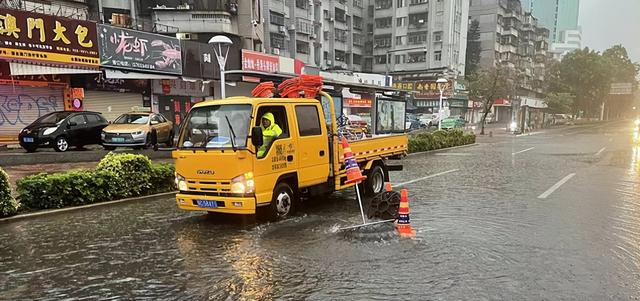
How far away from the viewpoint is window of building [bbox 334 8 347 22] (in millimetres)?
57688

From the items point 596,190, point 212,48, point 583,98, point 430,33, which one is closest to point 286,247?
point 596,190

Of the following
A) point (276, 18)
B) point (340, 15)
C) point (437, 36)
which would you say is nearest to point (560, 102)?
point (437, 36)

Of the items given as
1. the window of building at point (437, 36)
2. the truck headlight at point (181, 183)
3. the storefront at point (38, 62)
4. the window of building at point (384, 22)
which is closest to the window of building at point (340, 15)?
the window of building at point (384, 22)

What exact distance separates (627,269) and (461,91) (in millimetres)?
59261

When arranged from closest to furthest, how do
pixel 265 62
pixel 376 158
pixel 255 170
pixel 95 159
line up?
1. pixel 255 170
2. pixel 376 158
3. pixel 95 159
4. pixel 265 62

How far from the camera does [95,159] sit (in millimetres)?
14828

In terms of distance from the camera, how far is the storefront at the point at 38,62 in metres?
15.3

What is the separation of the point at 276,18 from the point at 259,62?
63.6 feet

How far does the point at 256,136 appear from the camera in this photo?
22.1 ft

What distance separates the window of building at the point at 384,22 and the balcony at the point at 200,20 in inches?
1575

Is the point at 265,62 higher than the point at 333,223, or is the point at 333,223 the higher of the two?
the point at 265,62

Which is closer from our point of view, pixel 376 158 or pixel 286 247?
pixel 286 247

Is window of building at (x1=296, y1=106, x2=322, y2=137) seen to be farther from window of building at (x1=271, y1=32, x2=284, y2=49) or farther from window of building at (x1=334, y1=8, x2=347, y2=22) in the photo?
window of building at (x1=334, y1=8, x2=347, y2=22)

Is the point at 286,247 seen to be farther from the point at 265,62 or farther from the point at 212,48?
the point at 265,62
